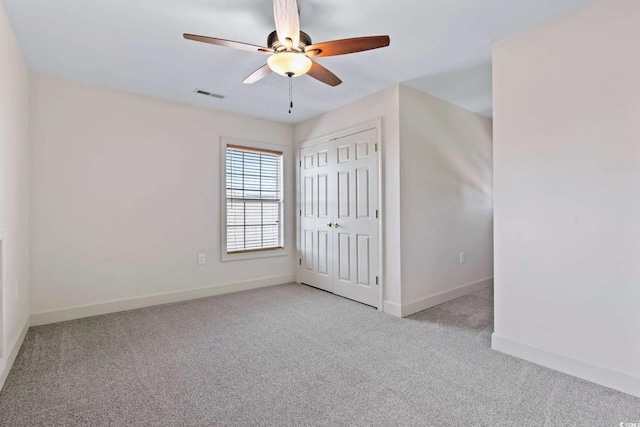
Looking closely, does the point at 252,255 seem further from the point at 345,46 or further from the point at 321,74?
the point at 345,46

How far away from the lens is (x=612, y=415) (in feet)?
5.60

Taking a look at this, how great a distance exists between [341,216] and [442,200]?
4.14ft

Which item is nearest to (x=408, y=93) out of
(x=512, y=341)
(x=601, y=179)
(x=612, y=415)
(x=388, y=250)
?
(x=388, y=250)

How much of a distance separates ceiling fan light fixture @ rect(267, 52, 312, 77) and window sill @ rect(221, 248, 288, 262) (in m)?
2.86

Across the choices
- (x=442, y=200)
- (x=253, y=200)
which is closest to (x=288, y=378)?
(x=442, y=200)

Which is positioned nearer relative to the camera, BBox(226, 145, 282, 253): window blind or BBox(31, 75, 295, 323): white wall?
BBox(31, 75, 295, 323): white wall

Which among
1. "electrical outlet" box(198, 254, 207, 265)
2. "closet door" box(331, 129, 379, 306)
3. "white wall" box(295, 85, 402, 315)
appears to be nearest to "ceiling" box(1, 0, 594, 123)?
"white wall" box(295, 85, 402, 315)

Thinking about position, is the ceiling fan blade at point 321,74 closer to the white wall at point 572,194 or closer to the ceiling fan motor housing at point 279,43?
the ceiling fan motor housing at point 279,43

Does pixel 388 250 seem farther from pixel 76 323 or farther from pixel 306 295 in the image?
pixel 76 323

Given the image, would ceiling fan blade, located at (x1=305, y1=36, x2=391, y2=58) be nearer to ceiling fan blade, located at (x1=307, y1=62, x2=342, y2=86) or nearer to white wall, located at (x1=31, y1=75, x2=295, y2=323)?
ceiling fan blade, located at (x1=307, y1=62, x2=342, y2=86)

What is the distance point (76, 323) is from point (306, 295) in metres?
2.50

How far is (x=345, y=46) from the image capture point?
1985 millimetres

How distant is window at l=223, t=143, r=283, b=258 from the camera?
4398 millimetres

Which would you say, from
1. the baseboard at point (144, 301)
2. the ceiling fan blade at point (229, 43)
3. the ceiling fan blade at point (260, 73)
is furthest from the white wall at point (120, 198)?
the ceiling fan blade at point (229, 43)
